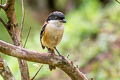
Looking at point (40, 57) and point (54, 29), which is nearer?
point (40, 57)

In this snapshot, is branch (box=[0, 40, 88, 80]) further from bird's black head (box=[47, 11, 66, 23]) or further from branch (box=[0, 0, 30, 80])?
bird's black head (box=[47, 11, 66, 23])

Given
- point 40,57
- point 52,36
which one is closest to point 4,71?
point 40,57

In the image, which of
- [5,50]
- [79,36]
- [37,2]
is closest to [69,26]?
[79,36]

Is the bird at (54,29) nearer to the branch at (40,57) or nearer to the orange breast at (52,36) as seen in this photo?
the orange breast at (52,36)

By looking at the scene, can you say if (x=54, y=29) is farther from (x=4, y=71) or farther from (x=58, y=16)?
(x=4, y=71)

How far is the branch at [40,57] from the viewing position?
3.18m

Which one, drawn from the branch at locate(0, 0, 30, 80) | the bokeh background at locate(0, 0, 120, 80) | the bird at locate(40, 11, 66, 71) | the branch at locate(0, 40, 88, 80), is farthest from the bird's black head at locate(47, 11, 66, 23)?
the bokeh background at locate(0, 0, 120, 80)

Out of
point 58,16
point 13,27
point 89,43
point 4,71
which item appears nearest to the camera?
point 4,71

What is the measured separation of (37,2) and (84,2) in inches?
132

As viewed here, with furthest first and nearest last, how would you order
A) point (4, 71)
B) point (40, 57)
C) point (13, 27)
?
1. point (13, 27)
2. point (4, 71)
3. point (40, 57)

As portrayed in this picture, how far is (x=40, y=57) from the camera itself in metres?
3.31

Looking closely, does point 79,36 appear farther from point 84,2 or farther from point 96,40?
point 84,2

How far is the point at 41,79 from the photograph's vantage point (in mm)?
7793

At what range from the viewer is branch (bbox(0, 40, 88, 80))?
318cm
